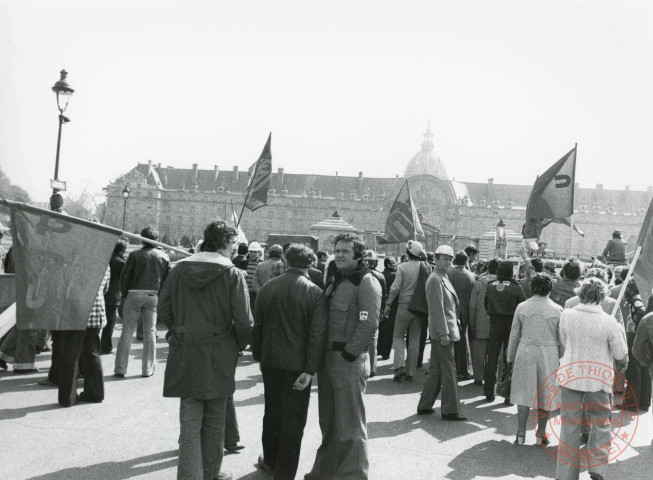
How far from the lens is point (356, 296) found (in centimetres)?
474

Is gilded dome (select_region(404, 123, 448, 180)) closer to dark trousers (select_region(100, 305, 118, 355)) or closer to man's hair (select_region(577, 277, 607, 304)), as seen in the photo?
dark trousers (select_region(100, 305, 118, 355))

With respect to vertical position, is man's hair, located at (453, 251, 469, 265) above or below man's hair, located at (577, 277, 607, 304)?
above

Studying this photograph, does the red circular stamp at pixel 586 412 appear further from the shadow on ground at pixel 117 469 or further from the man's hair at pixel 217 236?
the shadow on ground at pixel 117 469

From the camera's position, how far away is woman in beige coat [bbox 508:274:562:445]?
5984 mm

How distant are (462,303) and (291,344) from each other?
212 inches

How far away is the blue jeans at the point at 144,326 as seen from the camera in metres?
8.11

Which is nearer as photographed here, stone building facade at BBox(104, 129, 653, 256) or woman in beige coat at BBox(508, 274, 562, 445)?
woman in beige coat at BBox(508, 274, 562, 445)

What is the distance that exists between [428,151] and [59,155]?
114 metres

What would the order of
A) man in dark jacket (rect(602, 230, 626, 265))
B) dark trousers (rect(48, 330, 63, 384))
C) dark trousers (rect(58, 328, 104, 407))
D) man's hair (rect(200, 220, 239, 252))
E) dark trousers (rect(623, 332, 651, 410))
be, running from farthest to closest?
man in dark jacket (rect(602, 230, 626, 265))
dark trousers (rect(623, 332, 651, 410))
dark trousers (rect(48, 330, 63, 384))
dark trousers (rect(58, 328, 104, 407))
man's hair (rect(200, 220, 239, 252))

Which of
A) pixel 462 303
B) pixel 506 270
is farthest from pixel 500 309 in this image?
pixel 462 303

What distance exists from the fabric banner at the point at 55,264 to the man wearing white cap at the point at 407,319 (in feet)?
17.5

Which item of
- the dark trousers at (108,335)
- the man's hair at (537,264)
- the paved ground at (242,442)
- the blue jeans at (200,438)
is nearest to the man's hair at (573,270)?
the man's hair at (537,264)

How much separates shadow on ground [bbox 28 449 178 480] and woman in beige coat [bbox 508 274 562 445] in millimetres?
3452

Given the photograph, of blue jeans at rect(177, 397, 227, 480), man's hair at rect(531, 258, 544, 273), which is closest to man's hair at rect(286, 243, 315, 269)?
blue jeans at rect(177, 397, 227, 480)
